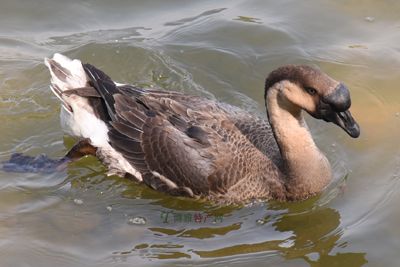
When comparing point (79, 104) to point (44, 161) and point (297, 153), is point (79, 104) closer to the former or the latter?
point (44, 161)

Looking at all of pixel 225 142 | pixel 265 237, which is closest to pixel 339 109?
pixel 225 142

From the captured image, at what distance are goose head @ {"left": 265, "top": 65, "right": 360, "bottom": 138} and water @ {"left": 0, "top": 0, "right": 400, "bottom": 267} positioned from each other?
89cm

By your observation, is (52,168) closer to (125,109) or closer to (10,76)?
(125,109)

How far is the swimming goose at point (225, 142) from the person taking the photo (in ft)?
23.1

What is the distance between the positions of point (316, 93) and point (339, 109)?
25 cm

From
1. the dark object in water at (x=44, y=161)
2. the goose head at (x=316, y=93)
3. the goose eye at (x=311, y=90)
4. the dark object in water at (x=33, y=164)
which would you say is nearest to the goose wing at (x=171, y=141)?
the dark object in water at (x=44, y=161)

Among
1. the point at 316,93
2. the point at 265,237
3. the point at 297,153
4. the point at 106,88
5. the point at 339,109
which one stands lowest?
the point at 265,237

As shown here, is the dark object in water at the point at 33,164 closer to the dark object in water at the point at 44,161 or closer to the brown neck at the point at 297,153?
the dark object in water at the point at 44,161

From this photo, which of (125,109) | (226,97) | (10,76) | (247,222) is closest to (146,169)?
(125,109)

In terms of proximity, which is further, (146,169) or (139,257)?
(146,169)

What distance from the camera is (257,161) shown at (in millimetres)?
7316

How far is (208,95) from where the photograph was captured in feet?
29.2

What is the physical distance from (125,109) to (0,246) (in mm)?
1860

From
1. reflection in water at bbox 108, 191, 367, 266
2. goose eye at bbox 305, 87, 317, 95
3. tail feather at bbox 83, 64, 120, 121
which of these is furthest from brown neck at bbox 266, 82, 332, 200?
tail feather at bbox 83, 64, 120, 121
